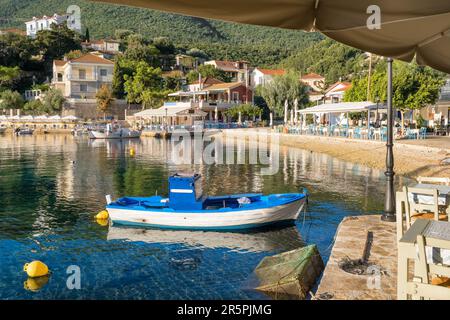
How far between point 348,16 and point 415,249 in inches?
78.3

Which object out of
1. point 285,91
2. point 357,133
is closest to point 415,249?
point 357,133

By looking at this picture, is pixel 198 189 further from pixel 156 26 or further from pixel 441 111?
pixel 156 26

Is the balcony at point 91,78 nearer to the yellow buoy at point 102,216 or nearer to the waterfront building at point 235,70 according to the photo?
the waterfront building at point 235,70

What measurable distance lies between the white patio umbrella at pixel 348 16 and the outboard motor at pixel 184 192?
950cm

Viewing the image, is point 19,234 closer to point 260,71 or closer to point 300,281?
point 300,281

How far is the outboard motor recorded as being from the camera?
12836 millimetres

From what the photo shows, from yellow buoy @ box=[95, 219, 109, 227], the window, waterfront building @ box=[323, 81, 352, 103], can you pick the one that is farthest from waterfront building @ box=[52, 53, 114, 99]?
yellow buoy @ box=[95, 219, 109, 227]

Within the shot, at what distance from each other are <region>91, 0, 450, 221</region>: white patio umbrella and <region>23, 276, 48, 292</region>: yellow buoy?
836 cm

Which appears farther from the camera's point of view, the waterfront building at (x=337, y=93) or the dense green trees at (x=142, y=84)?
the dense green trees at (x=142, y=84)

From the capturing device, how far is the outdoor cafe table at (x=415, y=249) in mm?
3453

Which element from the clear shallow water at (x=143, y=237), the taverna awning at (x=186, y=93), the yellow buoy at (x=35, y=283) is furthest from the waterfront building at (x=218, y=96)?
the yellow buoy at (x=35, y=283)

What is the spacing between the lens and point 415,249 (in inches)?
140

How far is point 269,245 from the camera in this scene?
38.6 feet
